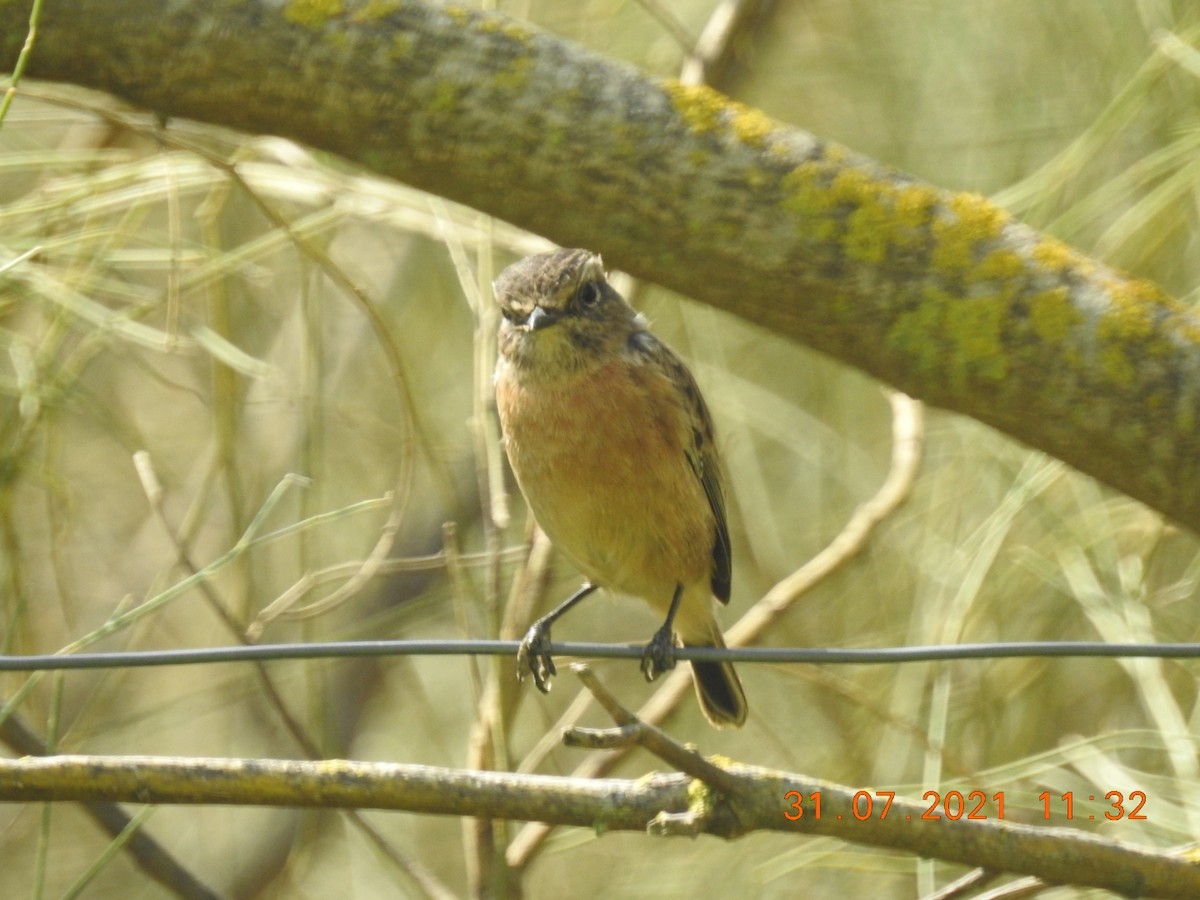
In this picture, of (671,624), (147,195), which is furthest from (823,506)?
(147,195)

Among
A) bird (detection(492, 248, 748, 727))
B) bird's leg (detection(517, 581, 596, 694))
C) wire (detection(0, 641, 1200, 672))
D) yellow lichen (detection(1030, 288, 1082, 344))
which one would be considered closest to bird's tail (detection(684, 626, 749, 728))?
bird (detection(492, 248, 748, 727))

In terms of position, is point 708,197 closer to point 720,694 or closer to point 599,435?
point 599,435

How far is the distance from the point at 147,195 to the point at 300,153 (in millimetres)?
985

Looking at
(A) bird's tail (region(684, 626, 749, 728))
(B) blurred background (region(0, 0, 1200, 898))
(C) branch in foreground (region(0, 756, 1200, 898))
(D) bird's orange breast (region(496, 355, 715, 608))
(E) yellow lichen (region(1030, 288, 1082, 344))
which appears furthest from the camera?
(A) bird's tail (region(684, 626, 749, 728))

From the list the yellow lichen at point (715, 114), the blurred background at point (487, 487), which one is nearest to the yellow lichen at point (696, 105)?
the yellow lichen at point (715, 114)

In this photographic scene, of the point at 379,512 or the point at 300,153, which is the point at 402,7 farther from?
the point at 379,512

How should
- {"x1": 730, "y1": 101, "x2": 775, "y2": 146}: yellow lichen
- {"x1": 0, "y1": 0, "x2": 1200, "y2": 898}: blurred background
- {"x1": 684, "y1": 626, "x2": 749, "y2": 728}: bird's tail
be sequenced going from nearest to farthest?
1. {"x1": 730, "y1": 101, "x2": 775, "y2": 146}: yellow lichen
2. {"x1": 0, "y1": 0, "x2": 1200, "y2": 898}: blurred background
3. {"x1": 684, "y1": 626, "x2": 749, "y2": 728}: bird's tail

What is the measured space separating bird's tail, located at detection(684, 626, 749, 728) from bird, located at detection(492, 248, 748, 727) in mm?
404

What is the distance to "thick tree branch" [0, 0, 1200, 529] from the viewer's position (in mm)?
4047

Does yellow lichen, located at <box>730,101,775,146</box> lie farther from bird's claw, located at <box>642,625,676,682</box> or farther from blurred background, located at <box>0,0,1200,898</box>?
bird's claw, located at <box>642,625,676,682</box>

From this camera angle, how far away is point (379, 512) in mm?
7914

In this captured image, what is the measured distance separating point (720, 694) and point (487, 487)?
1.39m

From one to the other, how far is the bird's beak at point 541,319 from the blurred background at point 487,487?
490mm

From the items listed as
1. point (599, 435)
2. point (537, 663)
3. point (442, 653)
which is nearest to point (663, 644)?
point (537, 663)
